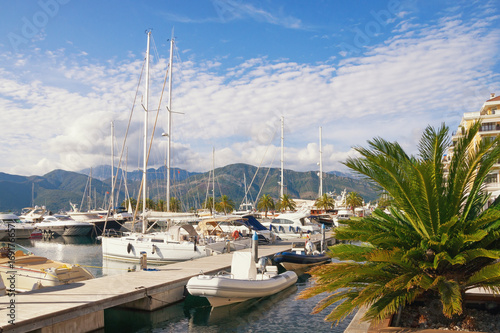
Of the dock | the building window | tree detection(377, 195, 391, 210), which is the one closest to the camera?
tree detection(377, 195, 391, 210)

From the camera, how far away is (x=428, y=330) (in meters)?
7.75

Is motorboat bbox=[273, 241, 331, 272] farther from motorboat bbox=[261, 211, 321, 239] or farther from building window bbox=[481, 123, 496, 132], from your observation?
building window bbox=[481, 123, 496, 132]

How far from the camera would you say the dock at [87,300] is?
436 inches

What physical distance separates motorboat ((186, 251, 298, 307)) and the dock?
1604mm

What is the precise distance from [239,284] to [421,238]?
31.2 ft

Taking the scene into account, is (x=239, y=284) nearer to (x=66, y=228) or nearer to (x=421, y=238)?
(x=421, y=238)

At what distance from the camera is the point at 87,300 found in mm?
13086

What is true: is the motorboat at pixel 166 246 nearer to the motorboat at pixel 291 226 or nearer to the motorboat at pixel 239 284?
the motorboat at pixel 239 284

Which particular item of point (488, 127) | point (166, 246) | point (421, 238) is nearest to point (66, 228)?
point (166, 246)

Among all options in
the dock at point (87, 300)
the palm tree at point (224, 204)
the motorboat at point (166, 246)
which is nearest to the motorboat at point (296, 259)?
the motorboat at point (166, 246)

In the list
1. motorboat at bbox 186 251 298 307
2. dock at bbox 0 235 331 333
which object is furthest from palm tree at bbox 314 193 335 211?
dock at bbox 0 235 331 333

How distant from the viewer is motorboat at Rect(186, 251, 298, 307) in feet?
51.9

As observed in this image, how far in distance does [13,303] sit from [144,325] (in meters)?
4.73

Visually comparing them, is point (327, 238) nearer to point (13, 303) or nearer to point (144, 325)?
point (144, 325)
